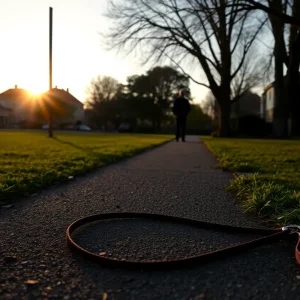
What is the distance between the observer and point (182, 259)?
6.90 feet

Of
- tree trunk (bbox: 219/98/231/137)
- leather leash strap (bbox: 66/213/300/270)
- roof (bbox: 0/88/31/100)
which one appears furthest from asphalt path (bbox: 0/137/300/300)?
tree trunk (bbox: 219/98/231/137)

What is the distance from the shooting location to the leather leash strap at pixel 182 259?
207 cm

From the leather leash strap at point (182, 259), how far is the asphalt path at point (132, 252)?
42 mm

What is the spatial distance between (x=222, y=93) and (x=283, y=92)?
468 cm

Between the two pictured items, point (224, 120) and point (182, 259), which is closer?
point (182, 259)

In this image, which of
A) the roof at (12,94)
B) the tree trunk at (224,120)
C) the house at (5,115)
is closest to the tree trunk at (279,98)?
the tree trunk at (224,120)

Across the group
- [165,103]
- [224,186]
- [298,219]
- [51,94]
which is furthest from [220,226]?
[165,103]

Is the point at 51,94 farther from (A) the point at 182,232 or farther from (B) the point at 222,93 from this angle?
(A) the point at 182,232

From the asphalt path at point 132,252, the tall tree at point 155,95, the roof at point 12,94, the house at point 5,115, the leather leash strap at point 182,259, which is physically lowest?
the asphalt path at point 132,252

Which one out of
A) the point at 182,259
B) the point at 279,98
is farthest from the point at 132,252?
the point at 279,98

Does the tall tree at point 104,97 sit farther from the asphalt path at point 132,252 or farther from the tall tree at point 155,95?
the asphalt path at point 132,252

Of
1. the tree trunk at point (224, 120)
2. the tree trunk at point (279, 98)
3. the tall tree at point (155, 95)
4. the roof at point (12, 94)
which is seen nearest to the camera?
the roof at point (12, 94)

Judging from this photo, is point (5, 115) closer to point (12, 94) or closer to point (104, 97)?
point (12, 94)

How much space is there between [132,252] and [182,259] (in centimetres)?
41
